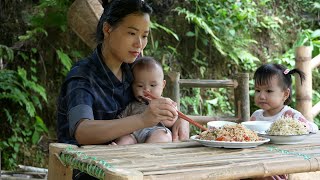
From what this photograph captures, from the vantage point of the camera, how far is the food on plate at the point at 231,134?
1.84 metres

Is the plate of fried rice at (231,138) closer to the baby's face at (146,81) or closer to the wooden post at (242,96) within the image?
the baby's face at (146,81)

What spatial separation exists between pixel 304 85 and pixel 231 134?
2494 millimetres

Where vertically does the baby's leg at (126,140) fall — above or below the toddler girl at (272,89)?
below

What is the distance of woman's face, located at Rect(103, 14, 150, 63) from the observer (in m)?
2.22

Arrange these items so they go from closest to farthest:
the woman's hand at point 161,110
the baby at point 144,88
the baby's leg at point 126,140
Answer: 1. the woman's hand at point 161,110
2. the baby's leg at point 126,140
3. the baby at point 144,88

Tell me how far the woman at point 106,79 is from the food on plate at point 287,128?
0.58 meters

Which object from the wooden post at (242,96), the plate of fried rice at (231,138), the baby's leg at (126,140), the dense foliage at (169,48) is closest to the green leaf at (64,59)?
the dense foliage at (169,48)

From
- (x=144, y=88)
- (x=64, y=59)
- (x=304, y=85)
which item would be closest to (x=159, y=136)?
(x=144, y=88)

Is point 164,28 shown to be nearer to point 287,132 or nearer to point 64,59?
point 64,59

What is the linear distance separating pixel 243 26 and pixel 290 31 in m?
Answer: 1.00

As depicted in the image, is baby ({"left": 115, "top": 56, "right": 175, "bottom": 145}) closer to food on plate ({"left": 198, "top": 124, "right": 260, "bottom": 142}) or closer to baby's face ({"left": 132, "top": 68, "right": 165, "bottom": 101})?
baby's face ({"left": 132, "top": 68, "right": 165, "bottom": 101})

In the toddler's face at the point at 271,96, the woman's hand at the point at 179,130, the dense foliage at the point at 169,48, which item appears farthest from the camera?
the dense foliage at the point at 169,48

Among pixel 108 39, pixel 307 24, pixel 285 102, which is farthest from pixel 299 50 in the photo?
pixel 307 24

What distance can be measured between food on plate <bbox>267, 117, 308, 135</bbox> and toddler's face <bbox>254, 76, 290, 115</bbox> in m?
1.04
